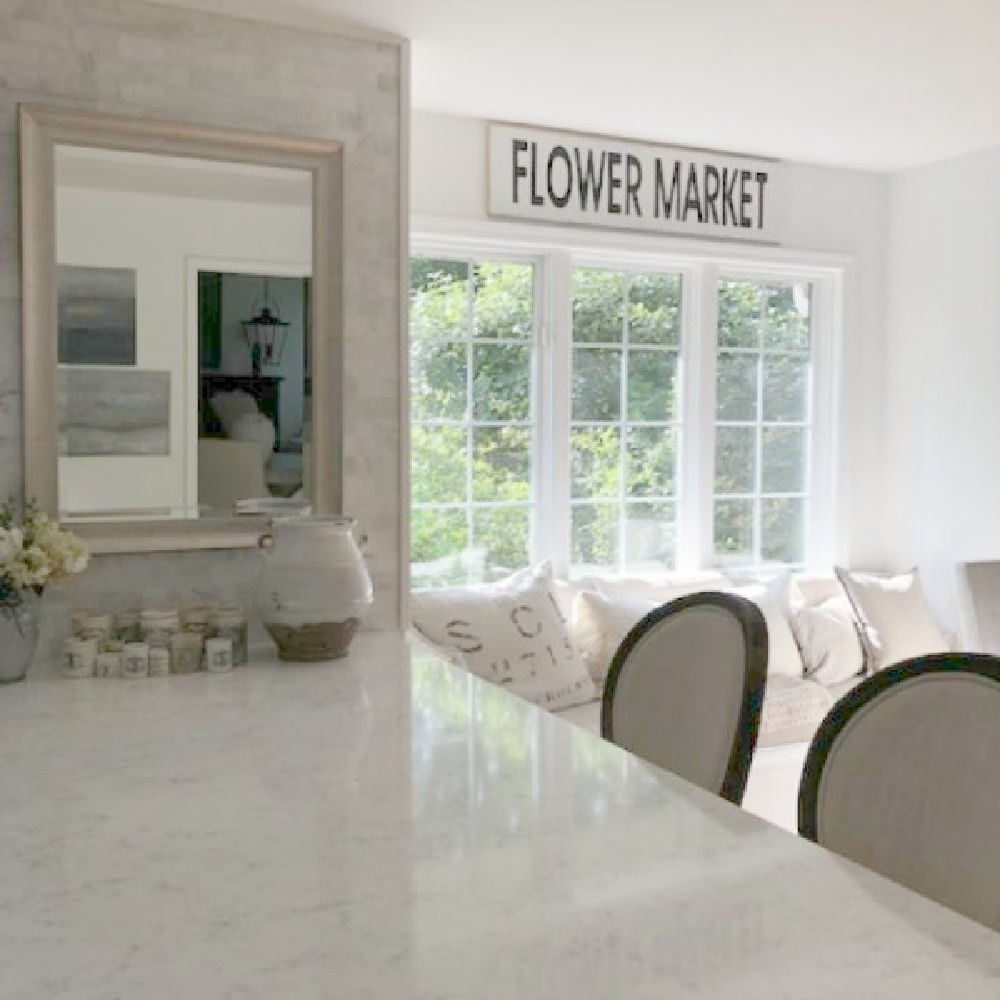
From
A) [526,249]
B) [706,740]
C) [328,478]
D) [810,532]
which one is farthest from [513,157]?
[706,740]

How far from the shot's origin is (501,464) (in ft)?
13.1

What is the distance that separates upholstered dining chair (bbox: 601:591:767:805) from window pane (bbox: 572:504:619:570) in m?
2.02

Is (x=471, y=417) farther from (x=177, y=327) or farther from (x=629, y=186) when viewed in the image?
(x=177, y=327)

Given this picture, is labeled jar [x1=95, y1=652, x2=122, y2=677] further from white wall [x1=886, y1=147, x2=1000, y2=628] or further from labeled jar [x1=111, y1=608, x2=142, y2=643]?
white wall [x1=886, y1=147, x2=1000, y2=628]

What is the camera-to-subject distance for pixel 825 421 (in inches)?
179

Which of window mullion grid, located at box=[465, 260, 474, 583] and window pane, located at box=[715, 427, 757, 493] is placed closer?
window mullion grid, located at box=[465, 260, 474, 583]

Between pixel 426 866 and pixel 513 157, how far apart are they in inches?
115

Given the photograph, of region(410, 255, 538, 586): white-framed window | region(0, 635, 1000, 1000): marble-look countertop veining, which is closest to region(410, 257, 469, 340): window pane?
region(410, 255, 538, 586): white-framed window

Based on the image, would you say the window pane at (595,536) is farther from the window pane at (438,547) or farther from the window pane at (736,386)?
the window pane at (736,386)

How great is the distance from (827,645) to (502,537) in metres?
1.17

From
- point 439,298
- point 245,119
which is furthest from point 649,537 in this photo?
point 245,119

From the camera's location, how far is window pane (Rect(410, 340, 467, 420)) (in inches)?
152

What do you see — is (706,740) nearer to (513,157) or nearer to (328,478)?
(328,478)

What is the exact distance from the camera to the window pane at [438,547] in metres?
3.85
